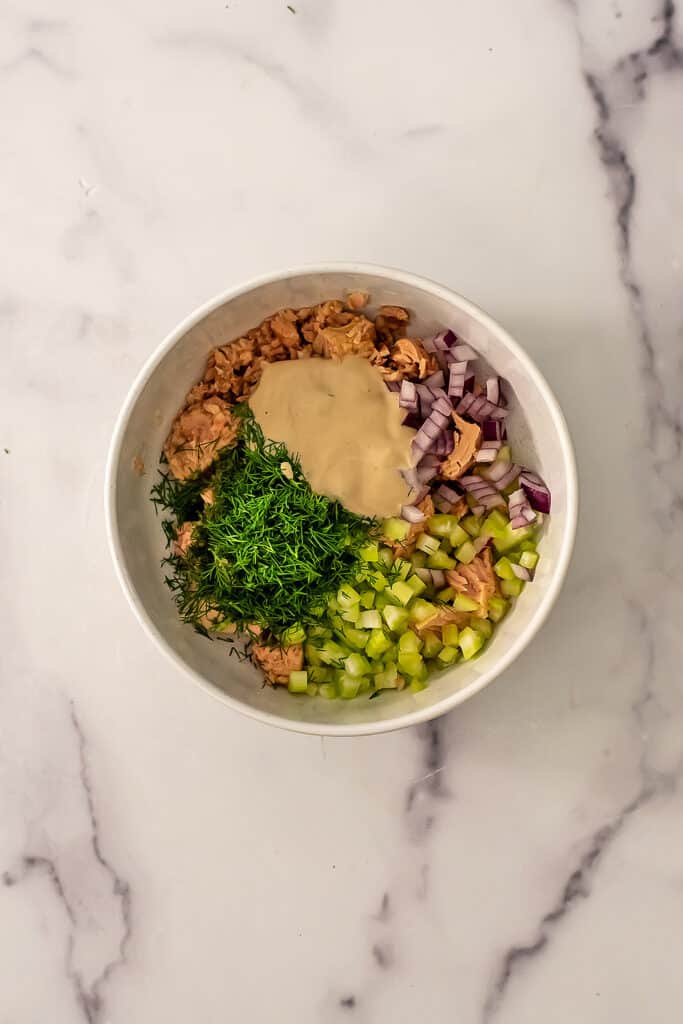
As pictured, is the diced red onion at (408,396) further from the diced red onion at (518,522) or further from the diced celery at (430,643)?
the diced celery at (430,643)

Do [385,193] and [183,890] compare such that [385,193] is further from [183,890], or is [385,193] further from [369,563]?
[183,890]

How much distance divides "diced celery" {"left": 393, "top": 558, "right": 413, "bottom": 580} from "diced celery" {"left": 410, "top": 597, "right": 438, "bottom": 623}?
0.15 ft

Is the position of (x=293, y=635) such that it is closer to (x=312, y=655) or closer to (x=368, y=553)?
(x=312, y=655)

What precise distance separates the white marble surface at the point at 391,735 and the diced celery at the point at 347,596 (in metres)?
0.28

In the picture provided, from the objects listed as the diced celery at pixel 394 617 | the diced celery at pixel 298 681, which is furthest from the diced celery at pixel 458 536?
the diced celery at pixel 298 681

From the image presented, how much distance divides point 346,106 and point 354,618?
883 millimetres

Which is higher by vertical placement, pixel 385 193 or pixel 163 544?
pixel 385 193

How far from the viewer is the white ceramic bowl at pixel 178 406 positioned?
1.48 meters

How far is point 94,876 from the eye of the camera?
1742 mm

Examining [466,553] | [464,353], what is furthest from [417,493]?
[464,353]

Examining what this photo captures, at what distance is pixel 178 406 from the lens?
162 cm

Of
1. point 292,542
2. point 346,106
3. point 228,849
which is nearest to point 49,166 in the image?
point 346,106

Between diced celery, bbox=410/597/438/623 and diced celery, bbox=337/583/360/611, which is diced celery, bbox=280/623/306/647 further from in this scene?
diced celery, bbox=410/597/438/623

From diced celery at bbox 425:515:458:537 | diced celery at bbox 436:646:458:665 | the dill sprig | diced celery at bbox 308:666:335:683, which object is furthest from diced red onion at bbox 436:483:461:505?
diced celery at bbox 308:666:335:683
